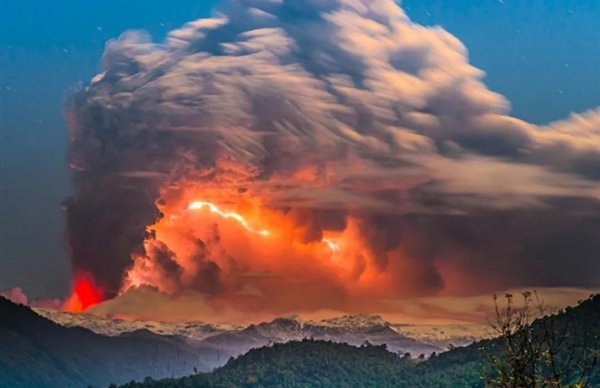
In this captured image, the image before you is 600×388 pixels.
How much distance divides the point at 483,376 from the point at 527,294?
10.8 ft

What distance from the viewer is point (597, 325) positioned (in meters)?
200

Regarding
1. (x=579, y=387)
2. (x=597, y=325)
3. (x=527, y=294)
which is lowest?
(x=579, y=387)

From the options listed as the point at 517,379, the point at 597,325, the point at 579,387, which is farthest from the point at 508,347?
the point at 597,325

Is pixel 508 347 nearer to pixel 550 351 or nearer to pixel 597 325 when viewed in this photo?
pixel 550 351

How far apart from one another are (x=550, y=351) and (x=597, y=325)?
7122 inches

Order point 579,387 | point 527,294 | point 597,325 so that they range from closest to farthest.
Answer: point 579,387
point 527,294
point 597,325

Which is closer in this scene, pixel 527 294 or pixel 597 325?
pixel 527 294

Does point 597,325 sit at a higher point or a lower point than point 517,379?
higher

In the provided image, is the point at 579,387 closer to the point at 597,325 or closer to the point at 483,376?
the point at 483,376

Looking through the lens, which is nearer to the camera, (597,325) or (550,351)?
(550,351)

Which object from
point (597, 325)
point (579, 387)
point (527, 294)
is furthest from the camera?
point (597, 325)

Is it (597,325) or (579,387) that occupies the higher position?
(597,325)

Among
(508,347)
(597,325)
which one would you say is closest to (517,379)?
(508,347)

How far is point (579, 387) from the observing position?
26172 millimetres
